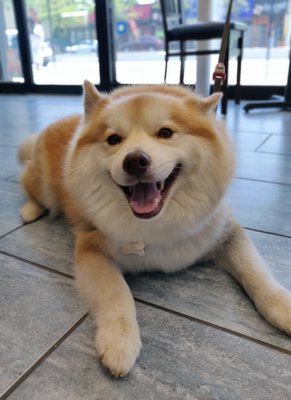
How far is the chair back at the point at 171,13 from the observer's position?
3.41 meters

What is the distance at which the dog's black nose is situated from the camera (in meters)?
0.85

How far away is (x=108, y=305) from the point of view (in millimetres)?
925

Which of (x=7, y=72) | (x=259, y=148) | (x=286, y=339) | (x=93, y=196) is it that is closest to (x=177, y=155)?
(x=93, y=196)

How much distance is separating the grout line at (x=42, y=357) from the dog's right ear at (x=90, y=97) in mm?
594

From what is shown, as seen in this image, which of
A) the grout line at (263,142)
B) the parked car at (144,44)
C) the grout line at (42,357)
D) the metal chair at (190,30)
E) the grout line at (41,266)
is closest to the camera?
the grout line at (42,357)

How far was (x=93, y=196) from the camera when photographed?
104 cm

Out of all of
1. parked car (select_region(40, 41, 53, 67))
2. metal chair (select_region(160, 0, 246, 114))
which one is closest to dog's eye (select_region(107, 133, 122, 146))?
metal chair (select_region(160, 0, 246, 114))

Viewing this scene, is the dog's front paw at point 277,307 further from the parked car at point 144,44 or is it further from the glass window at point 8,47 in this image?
the glass window at point 8,47

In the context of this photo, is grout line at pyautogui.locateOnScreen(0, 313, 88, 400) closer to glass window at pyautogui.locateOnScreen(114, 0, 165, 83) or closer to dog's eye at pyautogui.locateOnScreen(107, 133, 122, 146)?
dog's eye at pyautogui.locateOnScreen(107, 133, 122, 146)

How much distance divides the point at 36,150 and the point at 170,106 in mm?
853

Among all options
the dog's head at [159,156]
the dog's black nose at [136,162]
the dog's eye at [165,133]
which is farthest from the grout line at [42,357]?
the dog's eye at [165,133]

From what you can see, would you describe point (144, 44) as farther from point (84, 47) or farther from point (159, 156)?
point (159, 156)

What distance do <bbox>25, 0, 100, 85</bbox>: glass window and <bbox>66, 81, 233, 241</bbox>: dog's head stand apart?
13.8 ft

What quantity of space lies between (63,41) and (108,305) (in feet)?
16.2
